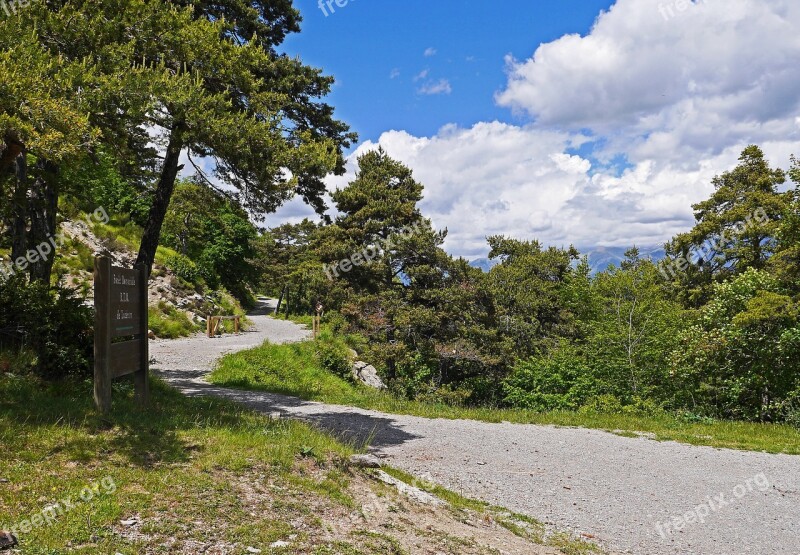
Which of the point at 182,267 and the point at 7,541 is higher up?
the point at 182,267

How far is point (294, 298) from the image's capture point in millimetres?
65438

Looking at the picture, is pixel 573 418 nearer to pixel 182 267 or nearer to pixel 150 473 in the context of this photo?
pixel 150 473

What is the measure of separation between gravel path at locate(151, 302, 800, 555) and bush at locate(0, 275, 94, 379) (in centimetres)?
376

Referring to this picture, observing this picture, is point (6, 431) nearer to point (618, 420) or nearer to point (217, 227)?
point (618, 420)

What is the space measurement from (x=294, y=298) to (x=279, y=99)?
187ft

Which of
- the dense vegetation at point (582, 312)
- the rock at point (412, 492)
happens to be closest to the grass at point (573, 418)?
the dense vegetation at point (582, 312)

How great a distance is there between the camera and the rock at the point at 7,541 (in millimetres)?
3395

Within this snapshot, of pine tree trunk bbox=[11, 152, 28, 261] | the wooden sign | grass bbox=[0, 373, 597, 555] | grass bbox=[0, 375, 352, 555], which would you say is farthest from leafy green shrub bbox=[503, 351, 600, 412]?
pine tree trunk bbox=[11, 152, 28, 261]

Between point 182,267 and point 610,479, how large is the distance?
29.6 m

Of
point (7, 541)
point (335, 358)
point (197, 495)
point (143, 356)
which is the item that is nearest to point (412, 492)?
point (197, 495)

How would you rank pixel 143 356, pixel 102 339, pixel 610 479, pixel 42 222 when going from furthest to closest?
pixel 42 222 → pixel 143 356 → pixel 610 479 → pixel 102 339

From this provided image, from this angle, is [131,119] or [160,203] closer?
[131,119]

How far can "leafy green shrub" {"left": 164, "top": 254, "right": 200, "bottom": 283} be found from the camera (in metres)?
31.1

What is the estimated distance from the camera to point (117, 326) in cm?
713
